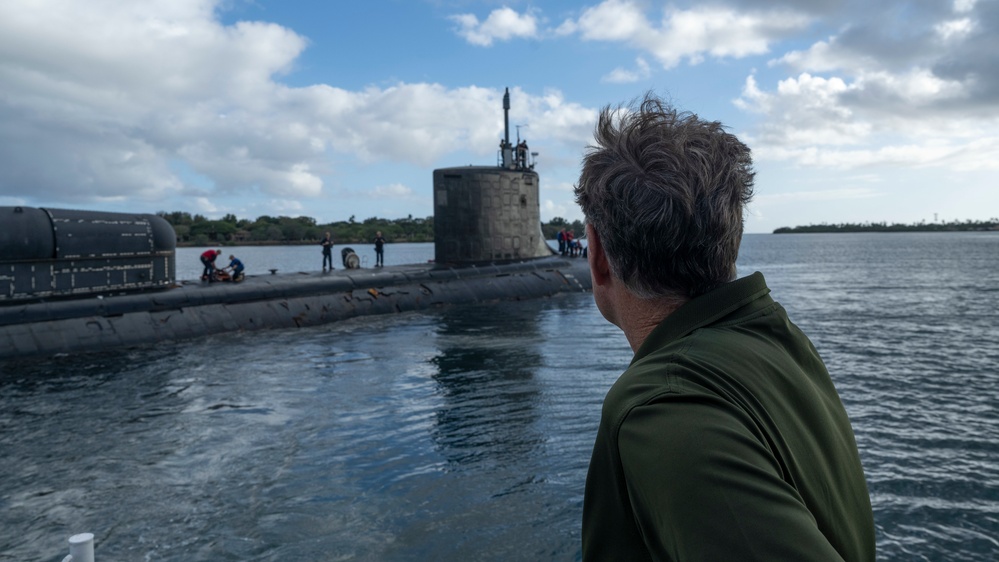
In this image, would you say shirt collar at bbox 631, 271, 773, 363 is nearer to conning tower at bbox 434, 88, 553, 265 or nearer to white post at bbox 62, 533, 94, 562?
white post at bbox 62, 533, 94, 562

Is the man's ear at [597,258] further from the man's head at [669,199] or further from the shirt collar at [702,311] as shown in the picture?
the shirt collar at [702,311]

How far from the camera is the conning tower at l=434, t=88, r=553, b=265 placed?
2909cm

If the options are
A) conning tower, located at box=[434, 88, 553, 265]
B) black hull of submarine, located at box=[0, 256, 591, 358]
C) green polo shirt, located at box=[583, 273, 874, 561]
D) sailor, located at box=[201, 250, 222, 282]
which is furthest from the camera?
conning tower, located at box=[434, 88, 553, 265]

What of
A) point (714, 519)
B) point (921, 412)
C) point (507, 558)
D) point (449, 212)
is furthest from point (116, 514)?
point (449, 212)

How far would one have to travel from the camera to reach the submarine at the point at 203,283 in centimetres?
1666

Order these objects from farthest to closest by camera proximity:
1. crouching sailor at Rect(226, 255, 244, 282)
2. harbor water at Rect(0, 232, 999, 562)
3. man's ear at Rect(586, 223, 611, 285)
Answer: crouching sailor at Rect(226, 255, 244, 282) → harbor water at Rect(0, 232, 999, 562) → man's ear at Rect(586, 223, 611, 285)

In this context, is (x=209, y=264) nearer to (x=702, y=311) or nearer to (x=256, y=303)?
(x=256, y=303)

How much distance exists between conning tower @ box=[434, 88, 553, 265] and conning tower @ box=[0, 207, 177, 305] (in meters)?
11.7

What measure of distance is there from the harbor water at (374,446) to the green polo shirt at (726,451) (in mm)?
5415

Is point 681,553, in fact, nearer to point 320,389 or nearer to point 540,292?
point 320,389

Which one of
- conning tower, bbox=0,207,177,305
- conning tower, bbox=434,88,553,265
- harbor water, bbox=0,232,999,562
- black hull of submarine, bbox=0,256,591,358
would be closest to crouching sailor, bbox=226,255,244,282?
black hull of submarine, bbox=0,256,591,358

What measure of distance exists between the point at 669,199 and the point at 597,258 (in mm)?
300

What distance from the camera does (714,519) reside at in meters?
1.15

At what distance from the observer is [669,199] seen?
1608mm
